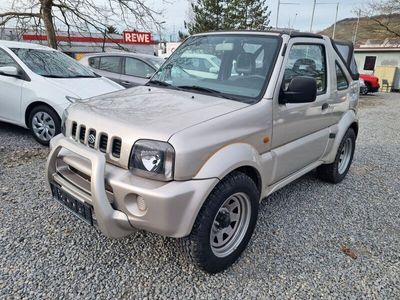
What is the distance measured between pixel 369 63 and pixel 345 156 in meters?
24.6

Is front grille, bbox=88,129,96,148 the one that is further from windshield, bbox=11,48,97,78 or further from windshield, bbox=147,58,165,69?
windshield, bbox=147,58,165,69

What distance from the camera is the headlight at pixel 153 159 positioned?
2.15 m

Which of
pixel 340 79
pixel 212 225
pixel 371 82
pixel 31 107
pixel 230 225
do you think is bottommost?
pixel 230 225

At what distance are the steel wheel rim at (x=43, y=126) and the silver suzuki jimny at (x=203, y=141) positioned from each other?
255cm

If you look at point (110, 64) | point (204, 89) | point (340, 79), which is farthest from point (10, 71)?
point (340, 79)

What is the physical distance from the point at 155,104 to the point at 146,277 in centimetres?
136

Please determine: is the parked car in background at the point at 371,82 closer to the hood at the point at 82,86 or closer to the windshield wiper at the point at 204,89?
the hood at the point at 82,86

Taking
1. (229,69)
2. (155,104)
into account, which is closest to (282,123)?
(229,69)

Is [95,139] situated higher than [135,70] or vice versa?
[135,70]

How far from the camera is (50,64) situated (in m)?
5.78

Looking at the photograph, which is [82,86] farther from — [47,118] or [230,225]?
[230,225]

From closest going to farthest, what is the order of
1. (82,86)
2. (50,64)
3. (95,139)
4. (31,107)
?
1. (95,139)
2. (31,107)
3. (82,86)
4. (50,64)

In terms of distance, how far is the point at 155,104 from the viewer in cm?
270

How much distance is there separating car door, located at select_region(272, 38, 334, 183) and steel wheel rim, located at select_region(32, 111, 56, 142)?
12.4ft
